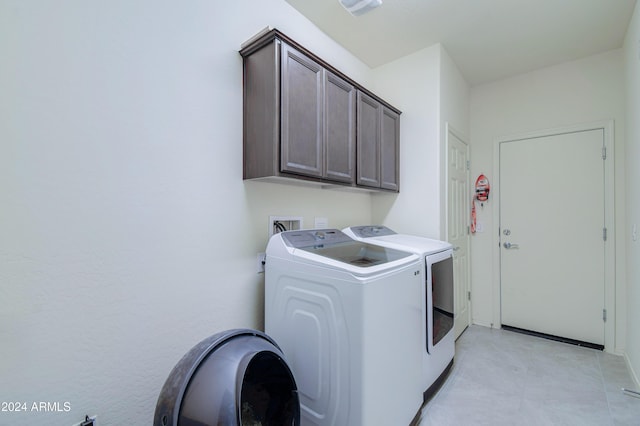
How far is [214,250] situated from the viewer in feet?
5.08

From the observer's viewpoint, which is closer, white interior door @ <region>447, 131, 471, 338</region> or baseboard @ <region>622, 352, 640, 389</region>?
baseboard @ <region>622, 352, 640, 389</region>

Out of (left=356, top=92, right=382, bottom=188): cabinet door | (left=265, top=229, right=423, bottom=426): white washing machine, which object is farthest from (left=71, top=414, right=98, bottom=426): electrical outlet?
(left=356, top=92, right=382, bottom=188): cabinet door

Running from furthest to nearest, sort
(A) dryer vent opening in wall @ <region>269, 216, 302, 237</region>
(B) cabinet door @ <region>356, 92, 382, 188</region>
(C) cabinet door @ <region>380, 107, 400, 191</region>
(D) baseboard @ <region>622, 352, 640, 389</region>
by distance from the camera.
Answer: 1. (C) cabinet door @ <region>380, 107, 400, 191</region>
2. (B) cabinet door @ <region>356, 92, 382, 188</region>
3. (D) baseboard @ <region>622, 352, 640, 389</region>
4. (A) dryer vent opening in wall @ <region>269, 216, 302, 237</region>

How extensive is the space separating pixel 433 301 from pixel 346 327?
0.93m

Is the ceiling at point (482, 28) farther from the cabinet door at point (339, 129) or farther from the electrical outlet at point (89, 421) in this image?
the electrical outlet at point (89, 421)

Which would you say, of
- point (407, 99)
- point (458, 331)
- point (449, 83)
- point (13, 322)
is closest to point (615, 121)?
point (449, 83)

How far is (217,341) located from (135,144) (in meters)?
0.95

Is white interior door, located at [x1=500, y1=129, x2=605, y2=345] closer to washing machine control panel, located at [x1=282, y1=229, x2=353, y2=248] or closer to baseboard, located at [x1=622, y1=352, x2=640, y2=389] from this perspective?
baseboard, located at [x1=622, y1=352, x2=640, y2=389]

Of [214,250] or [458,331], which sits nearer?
[214,250]

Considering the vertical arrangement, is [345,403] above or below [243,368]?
below

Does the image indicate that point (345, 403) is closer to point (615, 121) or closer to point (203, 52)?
point (203, 52)

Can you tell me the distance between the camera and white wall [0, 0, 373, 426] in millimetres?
979

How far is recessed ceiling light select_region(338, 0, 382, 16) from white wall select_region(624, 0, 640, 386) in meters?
1.90

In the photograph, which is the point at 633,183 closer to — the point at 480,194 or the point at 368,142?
the point at 480,194
